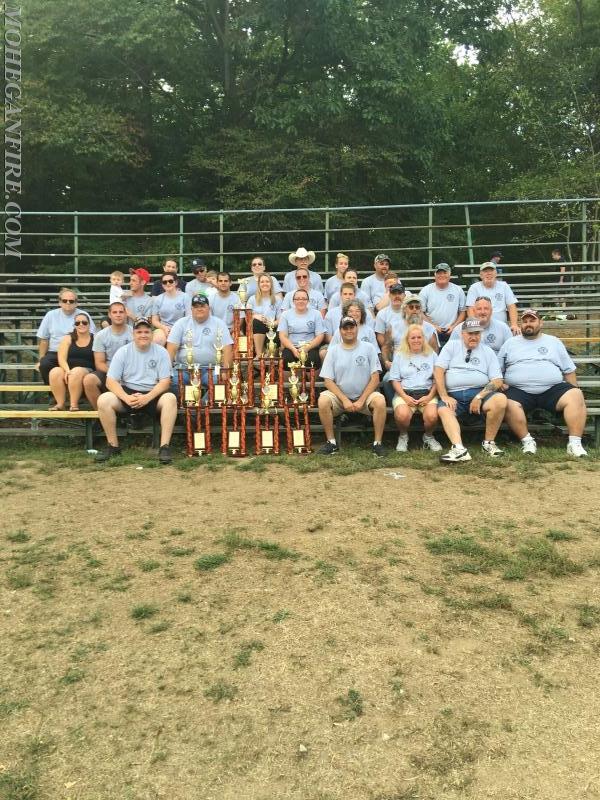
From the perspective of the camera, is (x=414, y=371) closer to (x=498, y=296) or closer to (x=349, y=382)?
(x=349, y=382)

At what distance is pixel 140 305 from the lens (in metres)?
8.30

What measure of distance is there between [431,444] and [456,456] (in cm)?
58

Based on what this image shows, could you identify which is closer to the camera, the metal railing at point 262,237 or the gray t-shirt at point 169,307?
the gray t-shirt at point 169,307

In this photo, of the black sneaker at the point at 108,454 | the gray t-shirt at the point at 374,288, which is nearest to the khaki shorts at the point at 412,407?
the gray t-shirt at the point at 374,288

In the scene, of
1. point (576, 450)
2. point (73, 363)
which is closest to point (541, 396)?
point (576, 450)

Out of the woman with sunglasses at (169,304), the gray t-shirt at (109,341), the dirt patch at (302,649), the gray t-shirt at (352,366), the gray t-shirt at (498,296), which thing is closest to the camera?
the dirt patch at (302,649)

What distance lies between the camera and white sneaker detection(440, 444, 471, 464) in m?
5.98

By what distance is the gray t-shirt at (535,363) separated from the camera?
21.6 ft

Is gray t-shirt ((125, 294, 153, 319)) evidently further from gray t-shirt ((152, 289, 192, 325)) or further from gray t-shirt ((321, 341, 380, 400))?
gray t-shirt ((321, 341, 380, 400))

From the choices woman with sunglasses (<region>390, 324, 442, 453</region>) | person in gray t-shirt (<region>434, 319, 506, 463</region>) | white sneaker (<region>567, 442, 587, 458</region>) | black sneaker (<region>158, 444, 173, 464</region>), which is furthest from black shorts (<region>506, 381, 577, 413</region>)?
black sneaker (<region>158, 444, 173, 464</region>)

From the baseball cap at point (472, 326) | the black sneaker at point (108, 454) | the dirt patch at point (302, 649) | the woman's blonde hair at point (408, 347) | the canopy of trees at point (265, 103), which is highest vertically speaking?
the canopy of trees at point (265, 103)

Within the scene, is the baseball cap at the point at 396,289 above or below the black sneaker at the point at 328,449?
above

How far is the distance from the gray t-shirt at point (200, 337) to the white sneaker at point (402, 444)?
2.12m

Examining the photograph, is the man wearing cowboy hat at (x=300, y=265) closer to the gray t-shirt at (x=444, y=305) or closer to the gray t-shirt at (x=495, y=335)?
the gray t-shirt at (x=444, y=305)
